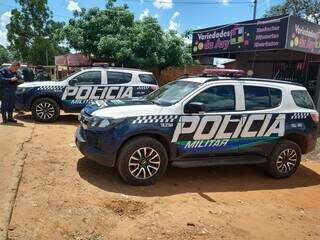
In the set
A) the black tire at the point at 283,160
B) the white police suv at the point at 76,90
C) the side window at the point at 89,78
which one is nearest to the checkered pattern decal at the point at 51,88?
the white police suv at the point at 76,90

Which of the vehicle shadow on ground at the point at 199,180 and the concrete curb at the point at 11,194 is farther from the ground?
the concrete curb at the point at 11,194

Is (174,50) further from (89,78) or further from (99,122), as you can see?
(99,122)

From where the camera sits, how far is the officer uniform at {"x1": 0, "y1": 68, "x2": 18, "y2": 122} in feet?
36.0

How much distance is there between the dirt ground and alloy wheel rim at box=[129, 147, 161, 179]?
23 cm

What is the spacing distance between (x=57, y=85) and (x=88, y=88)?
87cm

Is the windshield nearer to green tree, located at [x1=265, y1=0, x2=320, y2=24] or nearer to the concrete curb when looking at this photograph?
the concrete curb

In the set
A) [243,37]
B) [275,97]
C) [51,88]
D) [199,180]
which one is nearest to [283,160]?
[275,97]

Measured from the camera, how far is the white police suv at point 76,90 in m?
11.8

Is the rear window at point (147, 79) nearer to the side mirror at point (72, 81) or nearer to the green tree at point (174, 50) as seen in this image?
the side mirror at point (72, 81)

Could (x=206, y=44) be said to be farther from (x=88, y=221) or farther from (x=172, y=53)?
(x=88, y=221)

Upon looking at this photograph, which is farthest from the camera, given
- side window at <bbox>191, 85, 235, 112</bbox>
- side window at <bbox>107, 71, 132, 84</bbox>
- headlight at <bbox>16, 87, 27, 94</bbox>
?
side window at <bbox>107, 71, 132, 84</bbox>

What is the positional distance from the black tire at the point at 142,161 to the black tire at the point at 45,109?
235 inches

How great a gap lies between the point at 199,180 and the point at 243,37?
8.59 meters

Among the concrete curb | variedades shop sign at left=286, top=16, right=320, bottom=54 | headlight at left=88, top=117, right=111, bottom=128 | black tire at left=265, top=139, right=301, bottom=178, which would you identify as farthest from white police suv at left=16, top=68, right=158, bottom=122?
black tire at left=265, top=139, right=301, bottom=178
